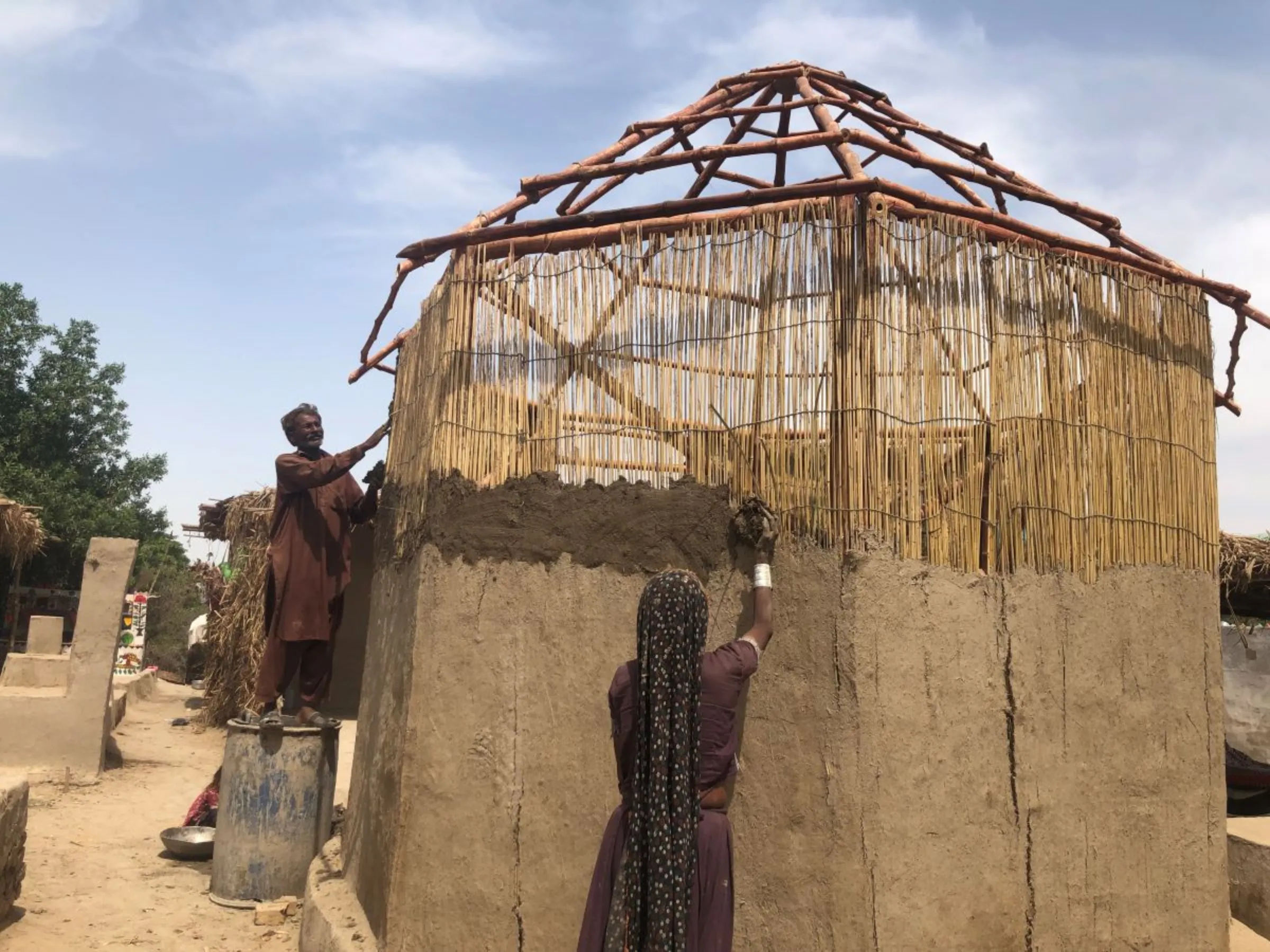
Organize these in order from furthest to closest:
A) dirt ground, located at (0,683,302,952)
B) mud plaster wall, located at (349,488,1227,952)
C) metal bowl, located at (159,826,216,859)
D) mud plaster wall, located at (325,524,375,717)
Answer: mud plaster wall, located at (325,524,375,717), metal bowl, located at (159,826,216,859), dirt ground, located at (0,683,302,952), mud plaster wall, located at (349,488,1227,952)

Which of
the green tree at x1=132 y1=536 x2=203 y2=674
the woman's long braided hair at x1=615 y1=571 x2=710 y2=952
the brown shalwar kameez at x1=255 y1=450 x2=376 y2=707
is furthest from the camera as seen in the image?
the green tree at x1=132 y1=536 x2=203 y2=674

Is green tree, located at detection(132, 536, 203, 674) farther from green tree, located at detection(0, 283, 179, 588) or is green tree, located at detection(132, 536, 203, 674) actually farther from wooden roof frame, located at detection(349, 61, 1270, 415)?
wooden roof frame, located at detection(349, 61, 1270, 415)

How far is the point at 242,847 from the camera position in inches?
200

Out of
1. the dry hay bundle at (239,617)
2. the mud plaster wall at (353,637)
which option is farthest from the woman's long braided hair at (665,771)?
the dry hay bundle at (239,617)

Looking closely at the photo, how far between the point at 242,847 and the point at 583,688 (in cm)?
246

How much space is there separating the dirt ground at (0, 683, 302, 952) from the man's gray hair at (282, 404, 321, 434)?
2406 millimetres

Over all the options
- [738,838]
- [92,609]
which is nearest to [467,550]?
[738,838]

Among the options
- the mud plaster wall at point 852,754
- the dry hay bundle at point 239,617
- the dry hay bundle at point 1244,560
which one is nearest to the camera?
the mud plaster wall at point 852,754

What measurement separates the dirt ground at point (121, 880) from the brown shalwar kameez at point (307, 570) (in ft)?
3.64

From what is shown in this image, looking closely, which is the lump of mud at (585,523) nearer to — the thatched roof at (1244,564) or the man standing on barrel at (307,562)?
the man standing on barrel at (307,562)

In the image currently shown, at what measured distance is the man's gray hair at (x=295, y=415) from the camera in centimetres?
536

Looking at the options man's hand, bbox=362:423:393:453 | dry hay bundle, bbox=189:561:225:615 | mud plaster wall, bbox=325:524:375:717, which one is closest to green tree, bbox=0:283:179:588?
dry hay bundle, bbox=189:561:225:615

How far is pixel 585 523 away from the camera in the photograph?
3.82m

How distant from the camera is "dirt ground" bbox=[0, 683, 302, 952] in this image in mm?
4691
